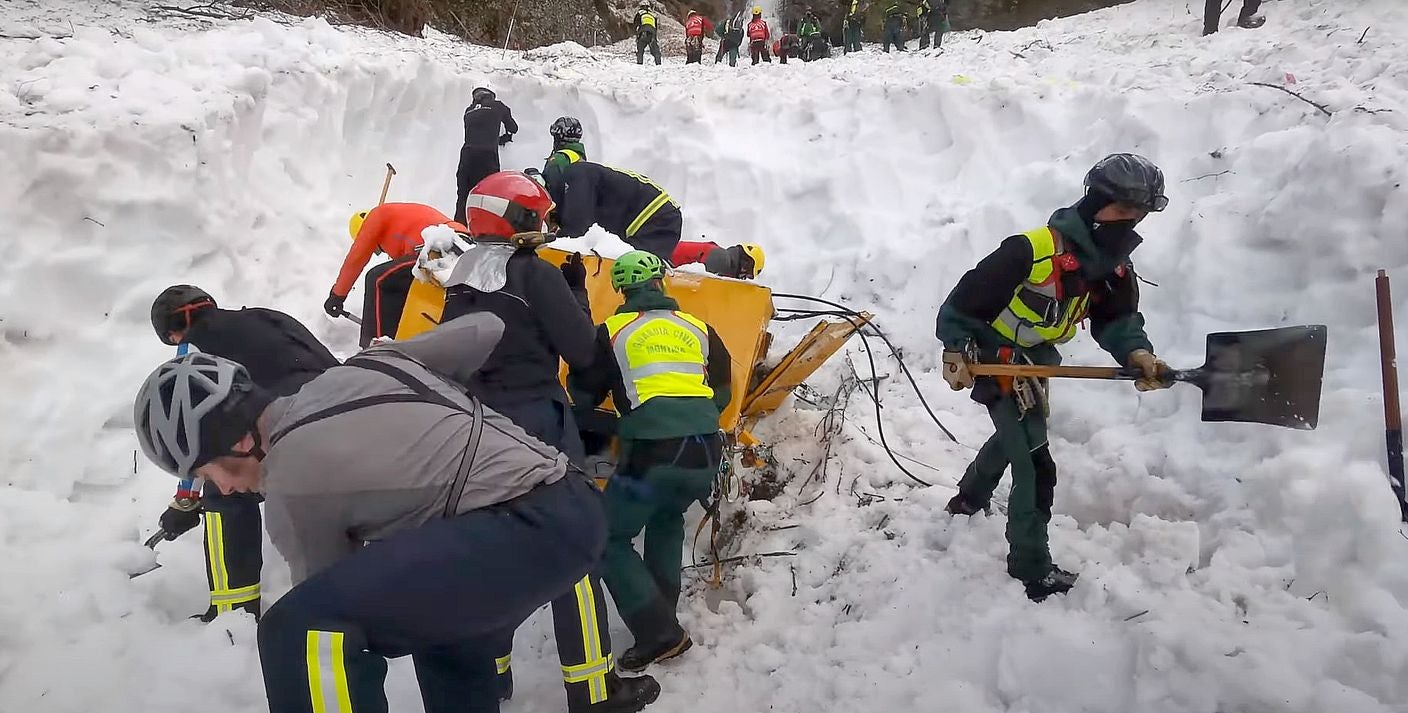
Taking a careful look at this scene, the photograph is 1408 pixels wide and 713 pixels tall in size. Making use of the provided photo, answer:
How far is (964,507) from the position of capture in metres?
3.43

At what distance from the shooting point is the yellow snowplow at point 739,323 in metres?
3.67

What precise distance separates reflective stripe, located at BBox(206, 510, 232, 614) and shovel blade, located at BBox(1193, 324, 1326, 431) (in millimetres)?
3575

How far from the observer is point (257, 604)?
9.64 ft

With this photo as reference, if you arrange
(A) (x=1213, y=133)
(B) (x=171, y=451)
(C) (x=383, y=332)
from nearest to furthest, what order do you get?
(B) (x=171, y=451) → (C) (x=383, y=332) → (A) (x=1213, y=133)

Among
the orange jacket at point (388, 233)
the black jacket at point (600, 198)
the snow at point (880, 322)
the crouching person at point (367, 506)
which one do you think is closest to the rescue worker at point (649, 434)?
the snow at point (880, 322)

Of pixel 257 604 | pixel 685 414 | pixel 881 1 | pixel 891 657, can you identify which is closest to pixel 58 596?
pixel 257 604

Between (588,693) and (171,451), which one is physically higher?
(171,451)

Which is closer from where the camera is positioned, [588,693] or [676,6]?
[588,693]

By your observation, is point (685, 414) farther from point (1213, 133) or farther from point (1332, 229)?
point (1213, 133)

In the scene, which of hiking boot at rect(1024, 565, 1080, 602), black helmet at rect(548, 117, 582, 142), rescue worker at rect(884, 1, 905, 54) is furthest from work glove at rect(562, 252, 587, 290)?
rescue worker at rect(884, 1, 905, 54)

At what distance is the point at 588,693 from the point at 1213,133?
524 centimetres

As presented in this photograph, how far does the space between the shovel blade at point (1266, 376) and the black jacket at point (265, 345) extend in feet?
10.1

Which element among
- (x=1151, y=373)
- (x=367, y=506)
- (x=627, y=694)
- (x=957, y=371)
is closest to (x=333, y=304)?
(x=627, y=694)

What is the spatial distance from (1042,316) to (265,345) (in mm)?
2798
